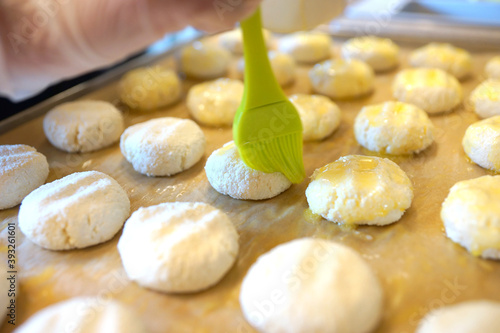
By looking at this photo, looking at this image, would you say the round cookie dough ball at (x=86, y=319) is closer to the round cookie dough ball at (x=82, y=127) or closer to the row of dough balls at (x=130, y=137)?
the row of dough balls at (x=130, y=137)

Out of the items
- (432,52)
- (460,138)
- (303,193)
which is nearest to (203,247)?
(303,193)

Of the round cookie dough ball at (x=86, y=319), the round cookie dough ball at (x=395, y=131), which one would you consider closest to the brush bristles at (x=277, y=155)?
the round cookie dough ball at (x=395, y=131)

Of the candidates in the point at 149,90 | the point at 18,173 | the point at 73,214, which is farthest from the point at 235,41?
the point at 73,214

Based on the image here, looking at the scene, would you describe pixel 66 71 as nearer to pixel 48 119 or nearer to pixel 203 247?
pixel 203 247

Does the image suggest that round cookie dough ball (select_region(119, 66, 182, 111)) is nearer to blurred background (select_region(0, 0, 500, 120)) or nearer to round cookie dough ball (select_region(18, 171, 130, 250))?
blurred background (select_region(0, 0, 500, 120))

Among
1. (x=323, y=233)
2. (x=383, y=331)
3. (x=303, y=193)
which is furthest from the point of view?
(x=303, y=193)

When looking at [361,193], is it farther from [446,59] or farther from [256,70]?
[446,59]
